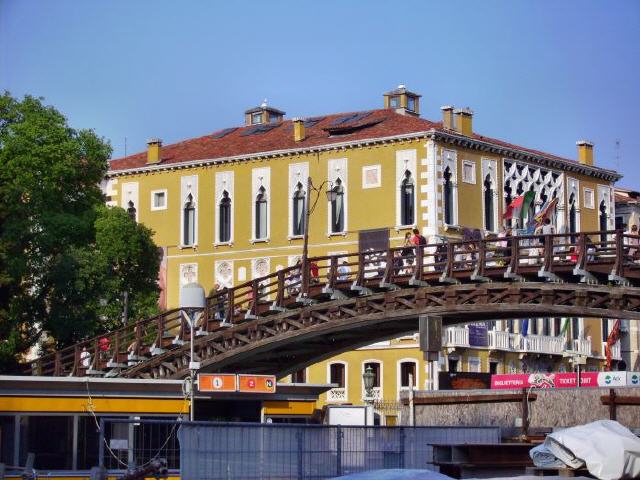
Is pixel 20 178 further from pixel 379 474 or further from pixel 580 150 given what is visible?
pixel 379 474

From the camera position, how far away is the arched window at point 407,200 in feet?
236

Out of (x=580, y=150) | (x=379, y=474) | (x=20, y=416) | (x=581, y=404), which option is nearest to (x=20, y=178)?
(x=20, y=416)

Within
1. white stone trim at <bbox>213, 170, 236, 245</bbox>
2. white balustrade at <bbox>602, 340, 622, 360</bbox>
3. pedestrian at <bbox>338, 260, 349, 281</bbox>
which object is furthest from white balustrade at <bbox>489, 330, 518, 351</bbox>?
white stone trim at <bbox>213, 170, 236, 245</bbox>

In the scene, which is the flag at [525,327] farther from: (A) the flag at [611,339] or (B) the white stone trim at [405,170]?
(B) the white stone trim at [405,170]

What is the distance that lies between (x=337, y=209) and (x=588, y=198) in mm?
15892

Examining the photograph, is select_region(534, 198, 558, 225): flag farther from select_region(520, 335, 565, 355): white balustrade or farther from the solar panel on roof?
the solar panel on roof

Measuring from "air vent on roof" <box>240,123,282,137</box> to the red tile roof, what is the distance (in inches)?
6.5

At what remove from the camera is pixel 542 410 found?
37.0 meters

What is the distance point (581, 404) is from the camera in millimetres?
35781

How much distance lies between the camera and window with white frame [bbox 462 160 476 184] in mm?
73938

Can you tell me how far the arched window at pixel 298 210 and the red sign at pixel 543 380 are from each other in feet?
79.1

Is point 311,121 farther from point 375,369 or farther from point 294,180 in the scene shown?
point 375,369

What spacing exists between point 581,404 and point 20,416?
12660 mm

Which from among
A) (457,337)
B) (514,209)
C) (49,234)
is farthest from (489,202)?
(49,234)
